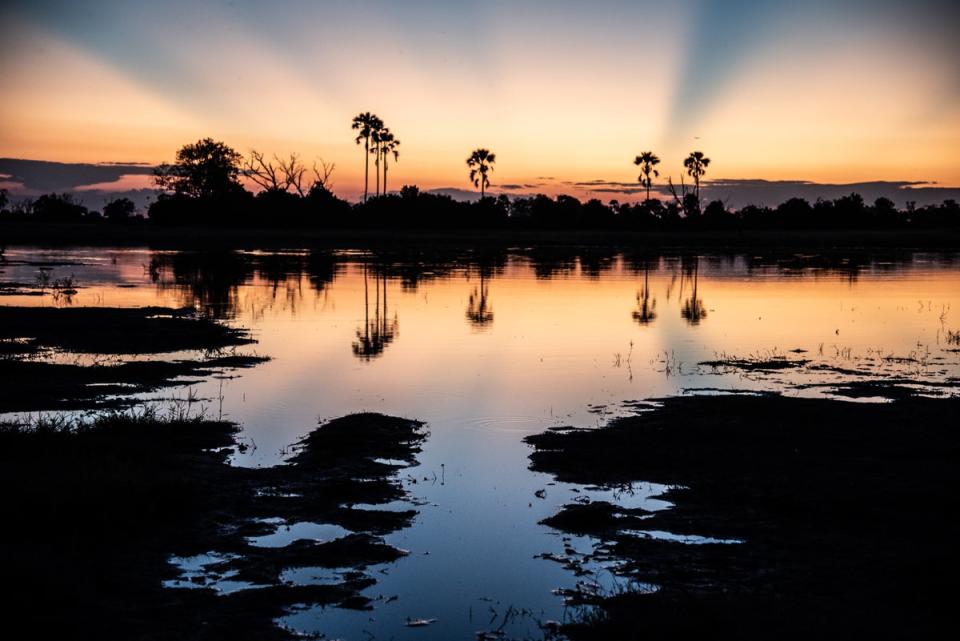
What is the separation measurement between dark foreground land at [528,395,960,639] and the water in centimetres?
48

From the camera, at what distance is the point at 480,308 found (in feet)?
108

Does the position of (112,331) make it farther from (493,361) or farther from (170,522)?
(170,522)

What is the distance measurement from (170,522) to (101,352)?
1251cm

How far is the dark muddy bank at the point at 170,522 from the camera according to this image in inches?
287

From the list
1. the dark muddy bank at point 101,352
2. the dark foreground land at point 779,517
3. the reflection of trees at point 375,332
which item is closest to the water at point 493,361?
the reflection of trees at point 375,332

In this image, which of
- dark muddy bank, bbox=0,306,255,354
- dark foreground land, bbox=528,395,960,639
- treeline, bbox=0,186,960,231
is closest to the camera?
dark foreground land, bbox=528,395,960,639

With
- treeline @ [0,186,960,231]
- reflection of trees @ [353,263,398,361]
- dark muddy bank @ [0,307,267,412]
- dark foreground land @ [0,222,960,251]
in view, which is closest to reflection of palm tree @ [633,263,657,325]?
reflection of trees @ [353,263,398,361]

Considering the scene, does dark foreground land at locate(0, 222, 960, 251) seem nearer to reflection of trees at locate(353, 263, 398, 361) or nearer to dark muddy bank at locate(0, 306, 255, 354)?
reflection of trees at locate(353, 263, 398, 361)

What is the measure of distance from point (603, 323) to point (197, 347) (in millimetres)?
12566

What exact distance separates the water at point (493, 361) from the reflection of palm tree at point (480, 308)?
0.12 m

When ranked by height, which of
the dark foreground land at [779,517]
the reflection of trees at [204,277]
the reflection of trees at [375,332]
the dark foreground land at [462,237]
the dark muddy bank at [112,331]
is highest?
the dark foreground land at [462,237]

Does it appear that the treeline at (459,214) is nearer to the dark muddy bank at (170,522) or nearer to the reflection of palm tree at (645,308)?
the reflection of palm tree at (645,308)

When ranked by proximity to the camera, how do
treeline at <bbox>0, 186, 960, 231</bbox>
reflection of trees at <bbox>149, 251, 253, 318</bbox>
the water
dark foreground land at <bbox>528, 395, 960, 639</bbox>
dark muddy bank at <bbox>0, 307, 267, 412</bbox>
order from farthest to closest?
1. treeline at <bbox>0, 186, 960, 231</bbox>
2. reflection of trees at <bbox>149, 251, 253, 318</bbox>
3. dark muddy bank at <bbox>0, 307, 267, 412</bbox>
4. the water
5. dark foreground land at <bbox>528, 395, 960, 639</bbox>

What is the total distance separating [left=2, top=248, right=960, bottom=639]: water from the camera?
857cm
